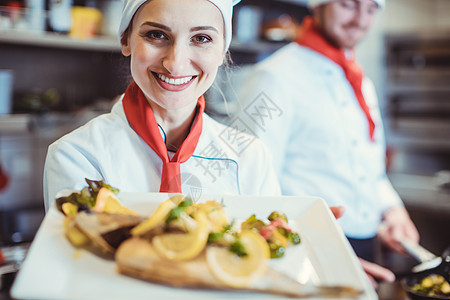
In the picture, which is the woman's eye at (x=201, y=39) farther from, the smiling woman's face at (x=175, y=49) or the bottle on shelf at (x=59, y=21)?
the bottle on shelf at (x=59, y=21)

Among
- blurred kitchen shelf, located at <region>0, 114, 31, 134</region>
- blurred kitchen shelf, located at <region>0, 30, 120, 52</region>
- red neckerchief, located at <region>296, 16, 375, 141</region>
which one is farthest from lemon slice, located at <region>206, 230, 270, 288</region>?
blurred kitchen shelf, located at <region>0, 114, 31, 134</region>

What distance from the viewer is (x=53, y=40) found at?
215 cm

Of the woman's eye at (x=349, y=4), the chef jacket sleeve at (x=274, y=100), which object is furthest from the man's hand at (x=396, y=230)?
the woman's eye at (x=349, y=4)

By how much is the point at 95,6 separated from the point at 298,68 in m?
1.09

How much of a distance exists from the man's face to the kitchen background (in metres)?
0.31

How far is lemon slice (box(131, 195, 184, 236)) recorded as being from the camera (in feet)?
2.08

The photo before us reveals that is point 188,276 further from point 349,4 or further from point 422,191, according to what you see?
point 422,191

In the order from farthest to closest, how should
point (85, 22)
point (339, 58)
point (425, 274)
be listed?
1. point (85, 22)
2. point (339, 58)
3. point (425, 274)

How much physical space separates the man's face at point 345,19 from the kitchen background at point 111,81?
1.02 feet

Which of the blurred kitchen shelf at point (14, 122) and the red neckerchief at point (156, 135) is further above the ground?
the red neckerchief at point (156, 135)

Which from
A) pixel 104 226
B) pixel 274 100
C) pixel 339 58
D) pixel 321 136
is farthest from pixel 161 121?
pixel 339 58

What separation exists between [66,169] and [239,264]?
14.0 inches

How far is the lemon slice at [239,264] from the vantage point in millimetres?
580

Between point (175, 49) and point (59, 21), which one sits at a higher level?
point (175, 49)
